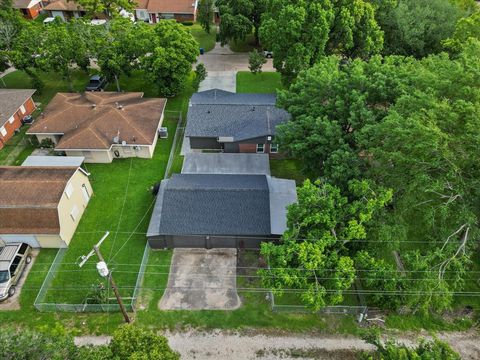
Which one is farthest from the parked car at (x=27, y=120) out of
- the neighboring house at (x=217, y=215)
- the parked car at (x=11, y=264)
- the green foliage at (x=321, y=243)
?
the green foliage at (x=321, y=243)

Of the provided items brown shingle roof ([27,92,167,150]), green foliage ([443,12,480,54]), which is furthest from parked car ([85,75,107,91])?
green foliage ([443,12,480,54])

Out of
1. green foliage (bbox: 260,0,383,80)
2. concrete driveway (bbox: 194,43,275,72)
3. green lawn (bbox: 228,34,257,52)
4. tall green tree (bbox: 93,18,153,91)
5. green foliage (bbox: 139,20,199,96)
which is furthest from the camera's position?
green lawn (bbox: 228,34,257,52)

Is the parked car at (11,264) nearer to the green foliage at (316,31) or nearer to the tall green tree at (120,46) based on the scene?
the tall green tree at (120,46)

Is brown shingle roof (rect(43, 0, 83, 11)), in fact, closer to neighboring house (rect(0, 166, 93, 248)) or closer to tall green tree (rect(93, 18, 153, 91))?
tall green tree (rect(93, 18, 153, 91))

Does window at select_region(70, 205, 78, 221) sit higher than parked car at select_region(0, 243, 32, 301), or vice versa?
window at select_region(70, 205, 78, 221)

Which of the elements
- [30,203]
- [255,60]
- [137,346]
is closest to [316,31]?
[255,60]

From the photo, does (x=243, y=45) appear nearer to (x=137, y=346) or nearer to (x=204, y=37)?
(x=204, y=37)

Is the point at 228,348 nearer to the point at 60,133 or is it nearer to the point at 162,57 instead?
the point at 60,133
